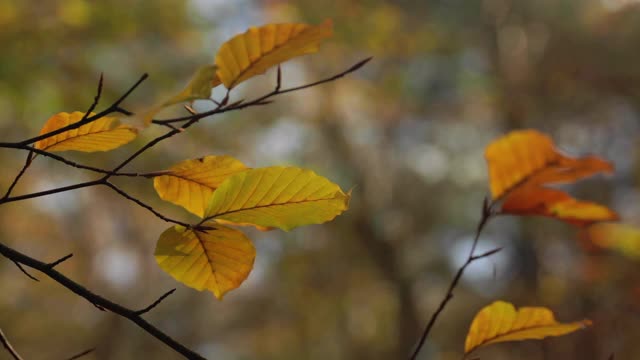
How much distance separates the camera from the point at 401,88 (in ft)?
12.6

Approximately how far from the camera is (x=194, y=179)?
29 cm

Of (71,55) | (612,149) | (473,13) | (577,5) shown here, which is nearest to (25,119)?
(71,55)

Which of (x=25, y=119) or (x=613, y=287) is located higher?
(x=25, y=119)

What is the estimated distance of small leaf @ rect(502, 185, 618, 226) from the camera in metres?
0.37

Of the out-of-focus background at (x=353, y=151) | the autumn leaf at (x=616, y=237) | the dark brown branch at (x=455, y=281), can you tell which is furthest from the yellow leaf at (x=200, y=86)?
the out-of-focus background at (x=353, y=151)

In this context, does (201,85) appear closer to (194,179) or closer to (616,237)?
(194,179)

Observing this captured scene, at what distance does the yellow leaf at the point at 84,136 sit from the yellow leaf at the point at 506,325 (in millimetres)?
181

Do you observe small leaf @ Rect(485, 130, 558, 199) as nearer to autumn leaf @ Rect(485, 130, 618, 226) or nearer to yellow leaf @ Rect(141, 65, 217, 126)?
autumn leaf @ Rect(485, 130, 618, 226)

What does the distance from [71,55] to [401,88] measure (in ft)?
7.08

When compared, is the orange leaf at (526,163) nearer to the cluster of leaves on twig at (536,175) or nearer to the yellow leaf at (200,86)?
the cluster of leaves on twig at (536,175)

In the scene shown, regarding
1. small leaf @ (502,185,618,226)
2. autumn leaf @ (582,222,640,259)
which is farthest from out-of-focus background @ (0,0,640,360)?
small leaf @ (502,185,618,226)

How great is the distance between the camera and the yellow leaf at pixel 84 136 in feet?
0.86

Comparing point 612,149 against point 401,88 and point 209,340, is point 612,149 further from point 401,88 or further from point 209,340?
point 209,340

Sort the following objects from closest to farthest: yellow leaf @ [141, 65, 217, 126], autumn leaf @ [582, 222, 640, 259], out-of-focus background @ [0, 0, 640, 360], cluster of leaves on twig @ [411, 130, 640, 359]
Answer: yellow leaf @ [141, 65, 217, 126]
cluster of leaves on twig @ [411, 130, 640, 359]
autumn leaf @ [582, 222, 640, 259]
out-of-focus background @ [0, 0, 640, 360]
